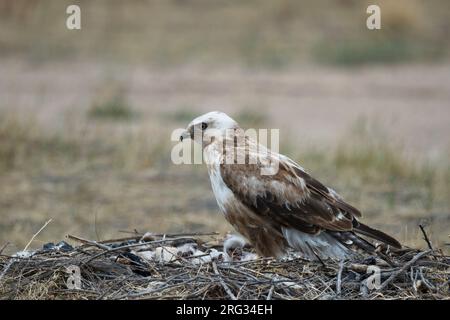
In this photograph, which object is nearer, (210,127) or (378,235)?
(378,235)

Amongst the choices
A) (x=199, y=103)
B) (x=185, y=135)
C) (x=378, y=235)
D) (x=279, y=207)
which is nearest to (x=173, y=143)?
(x=199, y=103)

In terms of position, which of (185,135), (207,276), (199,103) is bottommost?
(207,276)

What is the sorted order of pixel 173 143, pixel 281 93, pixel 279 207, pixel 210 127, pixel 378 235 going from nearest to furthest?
pixel 378 235 < pixel 279 207 < pixel 210 127 < pixel 173 143 < pixel 281 93

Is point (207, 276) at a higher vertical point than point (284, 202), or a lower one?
lower

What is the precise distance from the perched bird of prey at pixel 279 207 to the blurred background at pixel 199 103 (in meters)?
2.26

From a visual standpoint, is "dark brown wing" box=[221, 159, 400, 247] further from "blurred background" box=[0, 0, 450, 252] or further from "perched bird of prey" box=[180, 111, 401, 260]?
"blurred background" box=[0, 0, 450, 252]

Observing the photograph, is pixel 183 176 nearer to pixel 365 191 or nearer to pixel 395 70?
pixel 365 191

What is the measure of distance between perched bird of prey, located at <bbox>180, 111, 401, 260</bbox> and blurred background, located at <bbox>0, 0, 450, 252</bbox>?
2.26 m

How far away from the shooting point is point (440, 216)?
12000 millimetres

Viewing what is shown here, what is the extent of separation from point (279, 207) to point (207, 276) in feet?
2.94

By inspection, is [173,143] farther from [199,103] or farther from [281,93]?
[281,93]

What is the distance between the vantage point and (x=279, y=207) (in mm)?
7465
